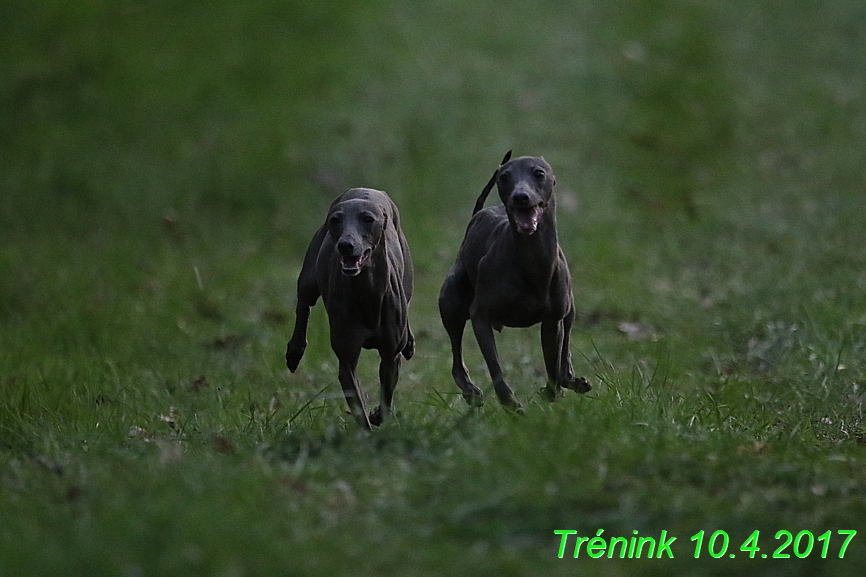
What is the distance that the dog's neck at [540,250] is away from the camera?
6.02 meters

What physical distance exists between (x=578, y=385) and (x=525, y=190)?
1205 mm

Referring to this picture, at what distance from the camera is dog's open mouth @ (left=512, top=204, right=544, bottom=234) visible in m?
5.79

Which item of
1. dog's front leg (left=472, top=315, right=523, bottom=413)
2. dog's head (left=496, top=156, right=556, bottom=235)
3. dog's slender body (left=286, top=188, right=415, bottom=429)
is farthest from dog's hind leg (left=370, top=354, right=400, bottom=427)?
dog's head (left=496, top=156, right=556, bottom=235)

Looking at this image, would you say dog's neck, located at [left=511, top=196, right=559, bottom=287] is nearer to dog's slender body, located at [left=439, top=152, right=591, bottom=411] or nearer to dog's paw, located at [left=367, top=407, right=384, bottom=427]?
dog's slender body, located at [left=439, top=152, right=591, bottom=411]

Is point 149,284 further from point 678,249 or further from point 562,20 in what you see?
point 562,20

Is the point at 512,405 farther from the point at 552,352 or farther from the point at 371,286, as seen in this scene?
the point at 371,286

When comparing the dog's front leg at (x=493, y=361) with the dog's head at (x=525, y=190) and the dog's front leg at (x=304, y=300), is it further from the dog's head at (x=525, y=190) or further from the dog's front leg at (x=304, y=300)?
the dog's front leg at (x=304, y=300)

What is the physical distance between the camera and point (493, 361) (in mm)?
6074

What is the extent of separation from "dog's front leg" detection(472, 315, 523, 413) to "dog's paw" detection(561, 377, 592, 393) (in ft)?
1.46

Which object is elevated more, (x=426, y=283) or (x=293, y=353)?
(x=293, y=353)

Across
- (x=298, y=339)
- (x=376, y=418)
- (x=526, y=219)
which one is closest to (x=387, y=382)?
(x=376, y=418)

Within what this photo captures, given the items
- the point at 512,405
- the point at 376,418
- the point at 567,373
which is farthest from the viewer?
the point at 567,373

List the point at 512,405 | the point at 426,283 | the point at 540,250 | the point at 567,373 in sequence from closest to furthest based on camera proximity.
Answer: the point at 512,405, the point at 540,250, the point at 567,373, the point at 426,283

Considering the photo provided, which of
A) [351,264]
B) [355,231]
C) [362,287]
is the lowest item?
[362,287]
